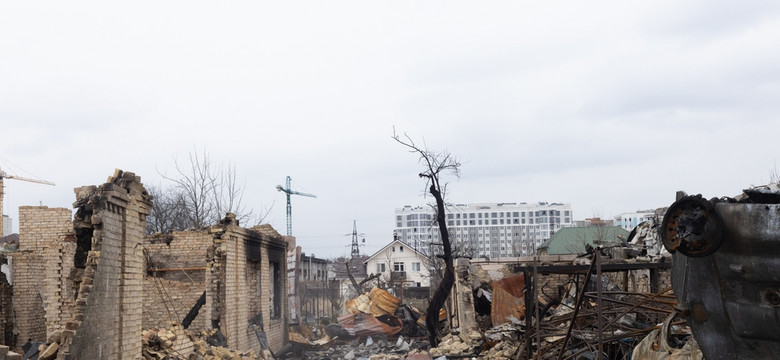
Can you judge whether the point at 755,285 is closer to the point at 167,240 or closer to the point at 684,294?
the point at 684,294

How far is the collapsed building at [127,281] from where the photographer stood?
8.52 meters

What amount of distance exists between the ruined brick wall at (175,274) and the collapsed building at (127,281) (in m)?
0.03

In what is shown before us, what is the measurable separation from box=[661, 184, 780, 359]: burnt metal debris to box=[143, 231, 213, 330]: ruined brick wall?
15997 millimetres

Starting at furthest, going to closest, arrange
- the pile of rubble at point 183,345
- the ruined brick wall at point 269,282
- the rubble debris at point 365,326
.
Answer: the rubble debris at point 365,326, the ruined brick wall at point 269,282, the pile of rubble at point 183,345

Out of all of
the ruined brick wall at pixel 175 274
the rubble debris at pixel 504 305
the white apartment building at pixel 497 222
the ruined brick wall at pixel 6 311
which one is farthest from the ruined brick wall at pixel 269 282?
the white apartment building at pixel 497 222

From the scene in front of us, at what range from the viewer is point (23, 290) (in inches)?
772

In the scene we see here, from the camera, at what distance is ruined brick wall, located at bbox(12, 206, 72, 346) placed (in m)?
19.3

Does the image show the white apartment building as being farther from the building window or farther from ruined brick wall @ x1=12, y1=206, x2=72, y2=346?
ruined brick wall @ x1=12, y1=206, x2=72, y2=346

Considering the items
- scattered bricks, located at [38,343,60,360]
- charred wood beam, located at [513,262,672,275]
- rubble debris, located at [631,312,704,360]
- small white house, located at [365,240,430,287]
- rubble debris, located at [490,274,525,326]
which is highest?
charred wood beam, located at [513,262,672,275]

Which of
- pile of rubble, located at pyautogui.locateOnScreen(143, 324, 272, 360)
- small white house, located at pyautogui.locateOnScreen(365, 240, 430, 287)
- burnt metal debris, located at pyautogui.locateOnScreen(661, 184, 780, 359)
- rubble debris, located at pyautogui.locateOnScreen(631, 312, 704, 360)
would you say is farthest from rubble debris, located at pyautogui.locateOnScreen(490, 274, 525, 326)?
small white house, located at pyautogui.locateOnScreen(365, 240, 430, 287)

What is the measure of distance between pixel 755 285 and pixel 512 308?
1508cm

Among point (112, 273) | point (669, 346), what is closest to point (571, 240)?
point (112, 273)

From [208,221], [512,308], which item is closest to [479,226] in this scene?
[208,221]

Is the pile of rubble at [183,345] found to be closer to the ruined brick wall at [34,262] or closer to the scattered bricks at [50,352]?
the scattered bricks at [50,352]
